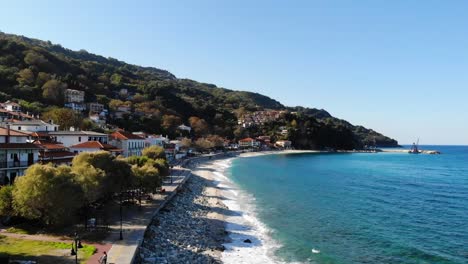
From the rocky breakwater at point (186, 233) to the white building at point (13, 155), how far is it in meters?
13.6

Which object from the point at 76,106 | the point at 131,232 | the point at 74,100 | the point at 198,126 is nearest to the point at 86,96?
the point at 74,100

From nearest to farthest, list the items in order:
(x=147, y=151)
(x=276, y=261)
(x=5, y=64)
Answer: (x=276, y=261) → (x=147, y=151) → (x=5, y=64)

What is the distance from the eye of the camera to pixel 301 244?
32688 millimetres

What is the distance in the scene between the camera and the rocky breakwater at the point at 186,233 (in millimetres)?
26266

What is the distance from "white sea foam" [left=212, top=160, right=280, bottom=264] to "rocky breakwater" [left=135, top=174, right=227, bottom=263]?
922mm

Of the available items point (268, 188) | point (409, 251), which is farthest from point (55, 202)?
point (268, 188)

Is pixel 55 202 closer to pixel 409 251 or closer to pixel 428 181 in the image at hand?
pixel 409 251

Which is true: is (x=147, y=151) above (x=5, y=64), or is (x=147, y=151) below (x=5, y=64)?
below

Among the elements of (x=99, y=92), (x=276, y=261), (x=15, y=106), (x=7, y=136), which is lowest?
(x=276, y=261)

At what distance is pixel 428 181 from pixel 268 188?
37286 mm

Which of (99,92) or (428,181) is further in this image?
(99,92)

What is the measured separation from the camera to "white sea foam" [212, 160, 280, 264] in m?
29.0

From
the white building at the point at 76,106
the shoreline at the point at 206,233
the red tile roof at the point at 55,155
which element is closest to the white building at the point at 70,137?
the red tile roof at the point at 55,155

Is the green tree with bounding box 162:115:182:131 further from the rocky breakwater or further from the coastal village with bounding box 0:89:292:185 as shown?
the rocky breakwater
